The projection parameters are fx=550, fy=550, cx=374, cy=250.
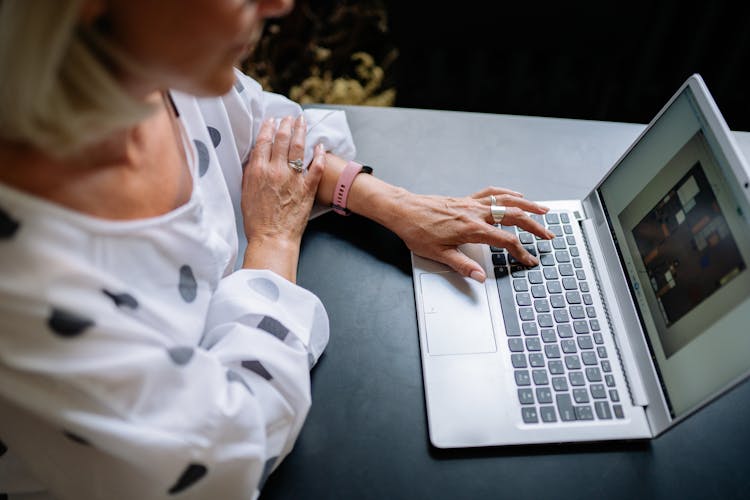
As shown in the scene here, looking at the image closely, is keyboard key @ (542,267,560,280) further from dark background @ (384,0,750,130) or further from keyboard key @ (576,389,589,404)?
dark background @ (384,0,750,130)

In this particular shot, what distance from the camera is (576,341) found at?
742 millimetres

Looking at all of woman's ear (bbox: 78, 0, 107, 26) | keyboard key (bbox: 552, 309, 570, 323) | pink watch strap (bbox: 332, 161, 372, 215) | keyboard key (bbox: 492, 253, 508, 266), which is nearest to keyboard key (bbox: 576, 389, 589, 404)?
keyboard key (bbox: 552, 309, 570, 323)

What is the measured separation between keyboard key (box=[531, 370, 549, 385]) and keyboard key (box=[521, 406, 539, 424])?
0.12 ft

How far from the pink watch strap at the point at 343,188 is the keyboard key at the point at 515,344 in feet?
1.10

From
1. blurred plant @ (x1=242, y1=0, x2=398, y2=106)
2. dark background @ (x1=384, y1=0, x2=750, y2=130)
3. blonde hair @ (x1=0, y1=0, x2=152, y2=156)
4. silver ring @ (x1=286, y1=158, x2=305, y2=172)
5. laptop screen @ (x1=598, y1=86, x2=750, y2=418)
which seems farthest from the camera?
blurred plant @ (x1=242, y1=0, x2=398, y2=106)

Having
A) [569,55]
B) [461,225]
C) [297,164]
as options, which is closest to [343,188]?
[297,164]

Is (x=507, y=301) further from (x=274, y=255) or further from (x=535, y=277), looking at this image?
(x=274, y=255)

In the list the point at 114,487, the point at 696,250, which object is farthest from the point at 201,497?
the point at 696,250

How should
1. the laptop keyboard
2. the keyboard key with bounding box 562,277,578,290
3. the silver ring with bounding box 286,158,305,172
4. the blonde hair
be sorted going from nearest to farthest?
the blonde hair, the laptop keyboard, the keyboard key with bounding box 562,277,578,290, the silver ring with bounding box 286,158,305,172

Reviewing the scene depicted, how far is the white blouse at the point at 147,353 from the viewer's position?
49cm

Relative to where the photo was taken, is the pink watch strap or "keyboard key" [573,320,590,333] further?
the pink watch strap

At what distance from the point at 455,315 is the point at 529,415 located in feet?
0.55

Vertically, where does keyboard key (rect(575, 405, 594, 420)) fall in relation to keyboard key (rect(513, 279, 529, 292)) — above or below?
below

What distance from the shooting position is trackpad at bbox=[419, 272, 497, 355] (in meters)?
0.75
